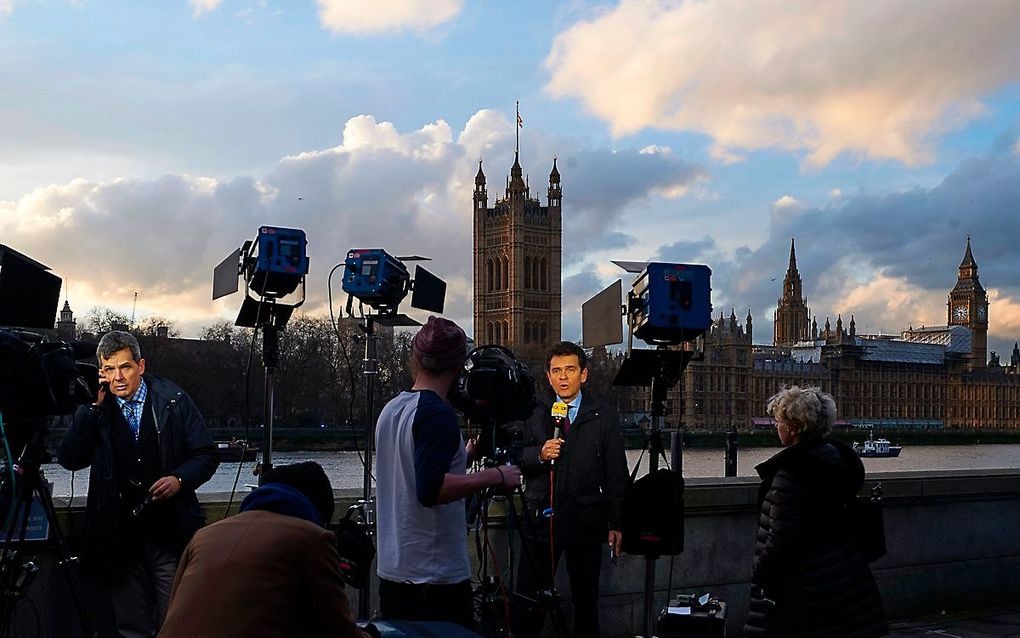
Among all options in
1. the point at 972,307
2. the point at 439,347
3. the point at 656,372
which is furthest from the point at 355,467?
the point at 972,307

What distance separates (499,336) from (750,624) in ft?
367

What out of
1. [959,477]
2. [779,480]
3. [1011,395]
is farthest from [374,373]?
[1011,395]

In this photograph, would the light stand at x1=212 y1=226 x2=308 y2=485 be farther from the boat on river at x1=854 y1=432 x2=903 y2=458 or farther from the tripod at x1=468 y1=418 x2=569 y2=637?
the boat on river at x1=854 y1=432 x2=903 y2=458

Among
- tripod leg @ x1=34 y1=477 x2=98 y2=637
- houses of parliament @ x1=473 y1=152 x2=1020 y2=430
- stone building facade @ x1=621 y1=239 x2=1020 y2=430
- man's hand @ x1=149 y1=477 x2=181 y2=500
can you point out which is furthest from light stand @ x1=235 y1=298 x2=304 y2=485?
houses of parliament @ x1=473 y1=152 x2=1020 y2=430

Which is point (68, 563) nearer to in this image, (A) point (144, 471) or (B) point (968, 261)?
(A) point (144, 471)

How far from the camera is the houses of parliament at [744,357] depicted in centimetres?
10819

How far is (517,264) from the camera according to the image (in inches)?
4550

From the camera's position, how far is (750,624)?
4277 millimetres

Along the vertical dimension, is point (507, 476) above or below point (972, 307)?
below

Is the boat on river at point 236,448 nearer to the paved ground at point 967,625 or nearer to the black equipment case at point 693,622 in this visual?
the black equipment case at point 693,622

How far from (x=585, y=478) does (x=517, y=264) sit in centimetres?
11102

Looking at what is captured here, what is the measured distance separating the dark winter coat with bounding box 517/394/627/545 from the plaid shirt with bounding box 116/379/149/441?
147cm

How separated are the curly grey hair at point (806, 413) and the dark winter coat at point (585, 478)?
711 millimetres

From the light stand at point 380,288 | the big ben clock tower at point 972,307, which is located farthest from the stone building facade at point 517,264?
the light stand at point 380,288
